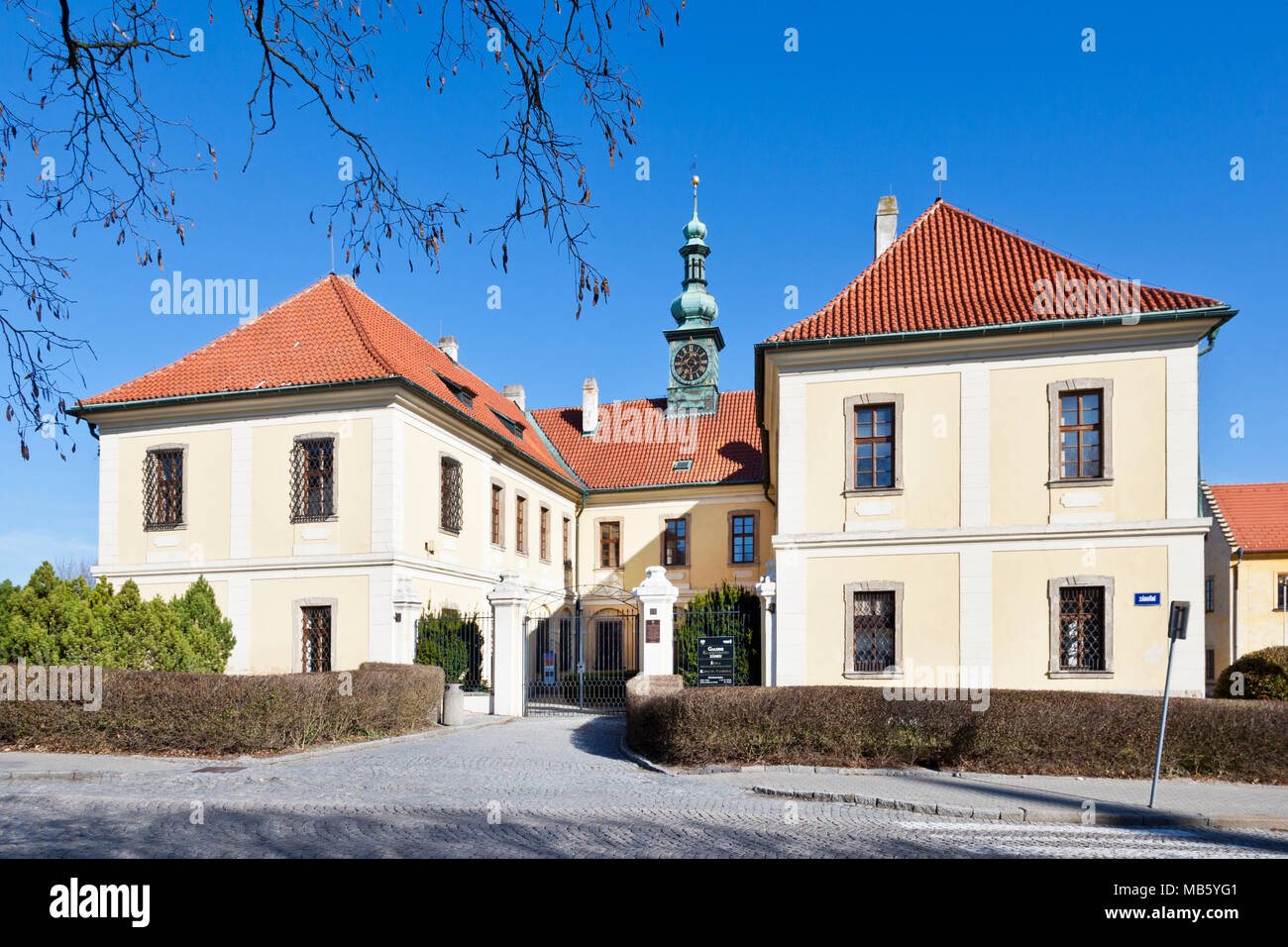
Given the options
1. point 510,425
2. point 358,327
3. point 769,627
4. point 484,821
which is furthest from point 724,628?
point 510,425

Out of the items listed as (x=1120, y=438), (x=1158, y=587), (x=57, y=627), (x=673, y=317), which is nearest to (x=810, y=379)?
(x=1120, y=438)

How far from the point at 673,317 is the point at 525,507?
14962 millimetres

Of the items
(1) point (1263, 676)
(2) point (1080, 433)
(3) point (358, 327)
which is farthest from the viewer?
(3) point (358, 327)

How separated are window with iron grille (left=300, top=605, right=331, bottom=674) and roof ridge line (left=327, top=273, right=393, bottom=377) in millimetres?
5681

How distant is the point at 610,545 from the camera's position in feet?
125

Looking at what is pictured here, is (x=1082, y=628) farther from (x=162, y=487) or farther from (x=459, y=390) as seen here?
(x=162, y=487)

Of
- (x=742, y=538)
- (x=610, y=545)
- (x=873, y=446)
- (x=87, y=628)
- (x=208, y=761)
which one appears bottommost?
(x=208, y=761)

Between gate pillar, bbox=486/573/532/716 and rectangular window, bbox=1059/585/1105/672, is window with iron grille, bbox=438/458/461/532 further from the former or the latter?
rectangular window, bbox=1059/585/1105/672

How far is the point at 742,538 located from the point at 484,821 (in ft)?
89.9

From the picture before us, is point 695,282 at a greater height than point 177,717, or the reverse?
point 695,282

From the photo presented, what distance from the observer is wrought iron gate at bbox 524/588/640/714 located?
24.7 meters

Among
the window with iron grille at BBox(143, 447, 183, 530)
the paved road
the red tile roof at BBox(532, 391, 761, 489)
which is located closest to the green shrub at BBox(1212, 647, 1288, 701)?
the paved road

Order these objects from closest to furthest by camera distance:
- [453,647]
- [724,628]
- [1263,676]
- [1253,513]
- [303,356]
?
1. [1263,676]
2. [724,628]
3. [453,647]
4. [303,356]
5. [1253,513]
